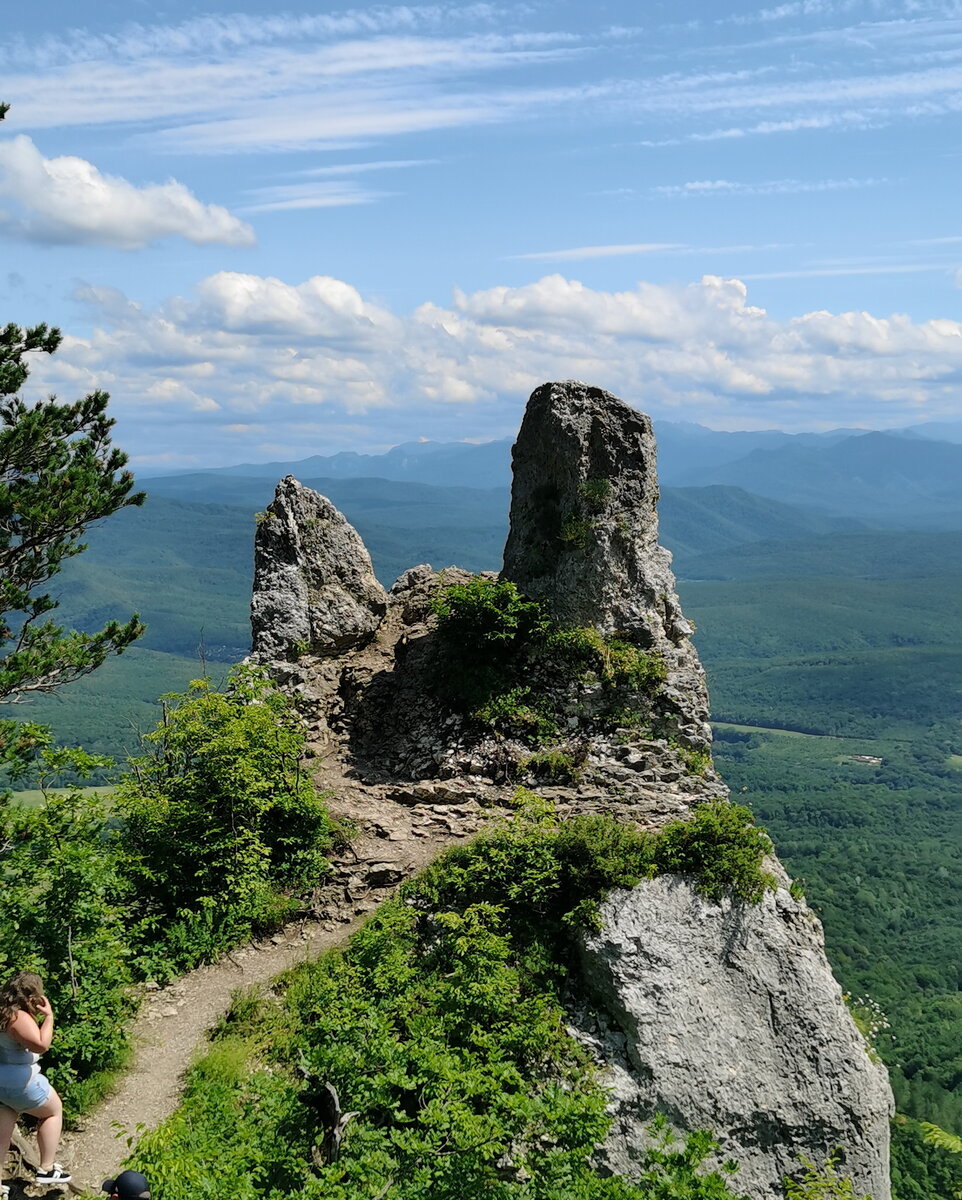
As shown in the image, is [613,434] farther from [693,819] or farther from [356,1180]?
[356,1180]

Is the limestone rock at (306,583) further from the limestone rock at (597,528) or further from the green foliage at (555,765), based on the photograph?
the green foliage at (555,765)

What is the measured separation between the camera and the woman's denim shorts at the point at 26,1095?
932 cm

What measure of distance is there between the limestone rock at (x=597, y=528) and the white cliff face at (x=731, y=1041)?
6133 millimetres

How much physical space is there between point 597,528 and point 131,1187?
14.7 metres

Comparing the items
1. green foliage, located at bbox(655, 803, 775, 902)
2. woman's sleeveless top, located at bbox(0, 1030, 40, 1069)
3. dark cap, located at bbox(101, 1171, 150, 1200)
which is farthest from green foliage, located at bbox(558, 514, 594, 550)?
dark cap, located at bbox(101, 1171, 150, 1200)

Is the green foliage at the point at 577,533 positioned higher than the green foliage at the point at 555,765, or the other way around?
the green foliage at the point at 577,533

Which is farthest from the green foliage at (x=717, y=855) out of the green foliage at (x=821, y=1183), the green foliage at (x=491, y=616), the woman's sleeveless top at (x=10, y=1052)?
the woman's sleeveless top at (x=10, y=1052)

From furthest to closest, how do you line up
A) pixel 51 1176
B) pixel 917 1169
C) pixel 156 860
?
1. pixel 917 1169
2. pixel 156 860
3. pixel 51 1176

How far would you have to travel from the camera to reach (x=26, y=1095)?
369 inches

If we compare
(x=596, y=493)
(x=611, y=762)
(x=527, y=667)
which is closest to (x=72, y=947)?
(x=611, y=762)

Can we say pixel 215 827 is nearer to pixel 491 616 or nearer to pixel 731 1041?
pixel 491 616

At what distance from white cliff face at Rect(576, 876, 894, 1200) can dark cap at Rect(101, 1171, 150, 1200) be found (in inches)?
229

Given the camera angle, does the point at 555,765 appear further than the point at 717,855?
Yes

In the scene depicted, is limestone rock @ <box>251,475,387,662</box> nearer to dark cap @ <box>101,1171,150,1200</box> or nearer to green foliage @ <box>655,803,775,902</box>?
green foliage @ <box>655,803,775,902</box>
